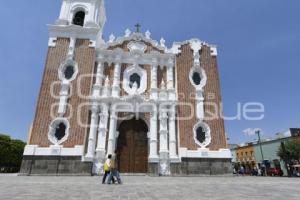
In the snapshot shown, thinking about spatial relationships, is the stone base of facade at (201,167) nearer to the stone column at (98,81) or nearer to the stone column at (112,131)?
the stone column at (112,131)

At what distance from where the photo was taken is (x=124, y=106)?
64.7 feet

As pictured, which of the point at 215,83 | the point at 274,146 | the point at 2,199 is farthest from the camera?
the point at 274,146

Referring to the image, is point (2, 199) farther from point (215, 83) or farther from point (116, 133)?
point (215, 83)

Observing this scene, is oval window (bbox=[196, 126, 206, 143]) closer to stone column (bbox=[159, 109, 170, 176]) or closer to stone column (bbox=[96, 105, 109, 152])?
stone column (bbox=[159, 109, 170, 176])

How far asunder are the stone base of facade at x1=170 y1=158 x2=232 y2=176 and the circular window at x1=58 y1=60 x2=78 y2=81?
11.9m

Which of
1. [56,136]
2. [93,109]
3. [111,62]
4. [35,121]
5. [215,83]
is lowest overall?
[56,136]

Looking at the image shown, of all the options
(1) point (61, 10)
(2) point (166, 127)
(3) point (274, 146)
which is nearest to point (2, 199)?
(2) point (166, 127)

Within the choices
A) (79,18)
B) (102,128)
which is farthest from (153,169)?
(79,18)

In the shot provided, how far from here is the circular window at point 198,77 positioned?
21.7m

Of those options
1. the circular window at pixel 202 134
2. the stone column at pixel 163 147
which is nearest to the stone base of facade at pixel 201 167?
the stone column at pixel 163 147

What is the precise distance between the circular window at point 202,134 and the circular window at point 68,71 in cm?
1209

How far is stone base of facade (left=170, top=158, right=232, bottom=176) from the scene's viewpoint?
1845 cm

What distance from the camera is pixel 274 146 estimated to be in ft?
149

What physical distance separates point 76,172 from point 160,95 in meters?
9.63
